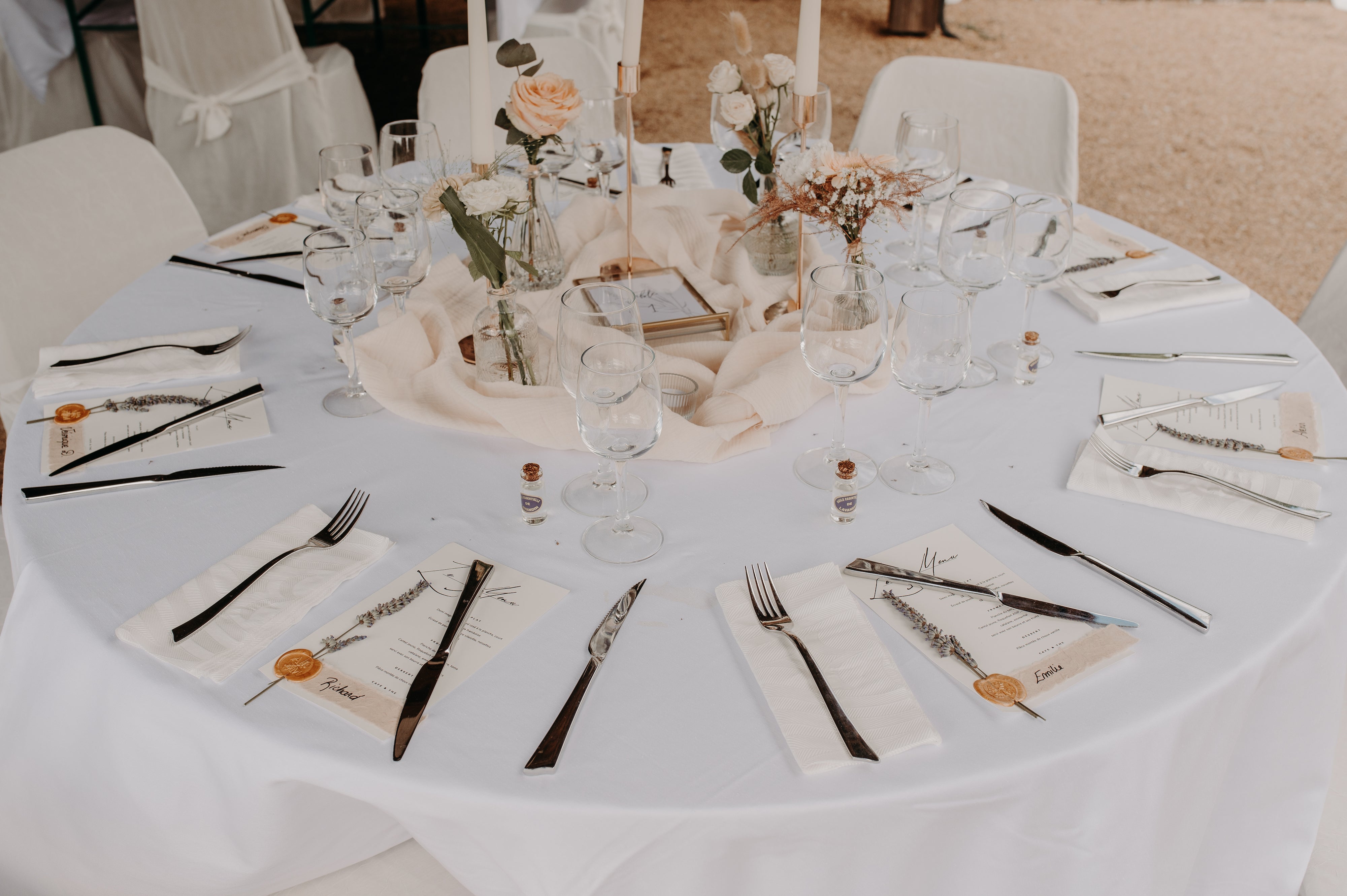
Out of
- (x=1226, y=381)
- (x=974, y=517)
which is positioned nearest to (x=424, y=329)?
(x=974, y=517)

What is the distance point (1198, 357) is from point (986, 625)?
28.5 inches

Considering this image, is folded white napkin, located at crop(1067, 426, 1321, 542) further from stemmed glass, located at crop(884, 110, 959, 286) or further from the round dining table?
stemmed glass, located at crop(884, 110, 959, 286)

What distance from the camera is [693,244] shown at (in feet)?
5.57

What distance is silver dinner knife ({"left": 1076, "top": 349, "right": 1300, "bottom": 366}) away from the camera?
148 centimetres

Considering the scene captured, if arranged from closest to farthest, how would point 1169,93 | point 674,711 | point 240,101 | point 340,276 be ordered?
point 674,711 < point 340,276 < point 240,101 < point 1169,93

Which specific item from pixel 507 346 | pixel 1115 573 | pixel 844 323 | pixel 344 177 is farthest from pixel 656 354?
pixel 344 177

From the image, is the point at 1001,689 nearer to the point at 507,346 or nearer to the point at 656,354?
the point at 656,354

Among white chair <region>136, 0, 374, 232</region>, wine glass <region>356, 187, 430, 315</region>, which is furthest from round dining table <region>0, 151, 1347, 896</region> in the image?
white chair <region>136, 0, 374, 232</region>

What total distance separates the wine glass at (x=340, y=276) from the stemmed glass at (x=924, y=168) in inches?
34.9

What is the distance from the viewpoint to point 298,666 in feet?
3.19

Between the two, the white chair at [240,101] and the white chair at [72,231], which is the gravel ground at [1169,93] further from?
the white chair at [72,231]

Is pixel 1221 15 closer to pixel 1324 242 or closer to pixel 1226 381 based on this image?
pixel 1324 242

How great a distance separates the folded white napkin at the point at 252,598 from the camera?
986mm

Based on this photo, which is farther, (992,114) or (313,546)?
(992,114)
